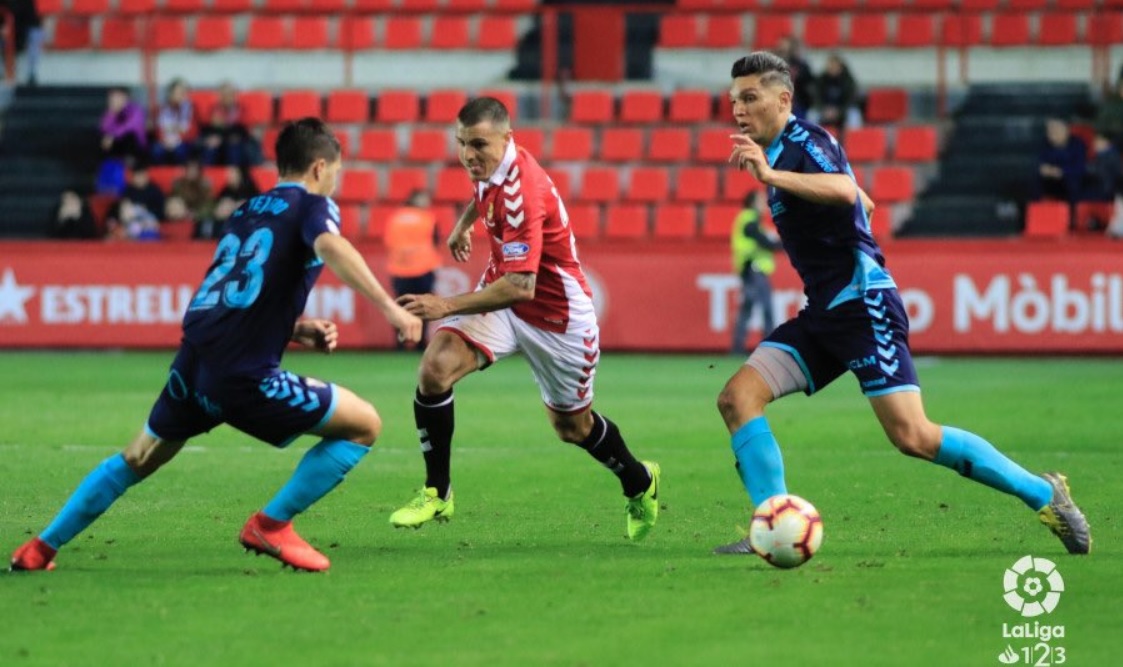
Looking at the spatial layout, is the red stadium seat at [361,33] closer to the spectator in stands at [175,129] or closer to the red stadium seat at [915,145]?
the spectator in stands at [175,129]

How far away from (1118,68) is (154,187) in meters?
13.0

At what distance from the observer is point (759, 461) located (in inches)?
306

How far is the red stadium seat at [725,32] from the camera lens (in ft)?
86.7

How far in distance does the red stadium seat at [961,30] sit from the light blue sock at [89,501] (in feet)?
65.2

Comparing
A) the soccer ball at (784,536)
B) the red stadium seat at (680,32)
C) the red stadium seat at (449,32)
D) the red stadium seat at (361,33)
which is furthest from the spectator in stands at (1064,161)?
the soccer ball at (784,536)

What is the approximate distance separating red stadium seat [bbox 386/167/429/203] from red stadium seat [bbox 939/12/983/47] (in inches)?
288

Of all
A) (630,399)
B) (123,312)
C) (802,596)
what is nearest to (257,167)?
(123,312)

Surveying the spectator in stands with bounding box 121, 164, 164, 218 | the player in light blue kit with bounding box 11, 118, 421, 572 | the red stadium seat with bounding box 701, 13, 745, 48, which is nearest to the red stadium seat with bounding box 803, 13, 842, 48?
the red stadium seat with bounding box 701, 13, 745, 48

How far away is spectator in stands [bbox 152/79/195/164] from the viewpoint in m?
25.0

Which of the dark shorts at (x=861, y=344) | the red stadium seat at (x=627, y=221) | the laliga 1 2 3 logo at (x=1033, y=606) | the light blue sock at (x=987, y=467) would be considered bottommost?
the red stadium seat at (x=627, y=221)

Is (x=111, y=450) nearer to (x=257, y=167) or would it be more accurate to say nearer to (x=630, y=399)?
(x=630, y=399)

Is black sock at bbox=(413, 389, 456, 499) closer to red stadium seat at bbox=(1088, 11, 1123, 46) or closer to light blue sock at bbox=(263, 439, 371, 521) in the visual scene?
light blue sock at bbox=(263, 439, 371, 521)

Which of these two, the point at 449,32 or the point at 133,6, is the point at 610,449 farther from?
the point at 133,6

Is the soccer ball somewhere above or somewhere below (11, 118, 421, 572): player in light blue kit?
below
